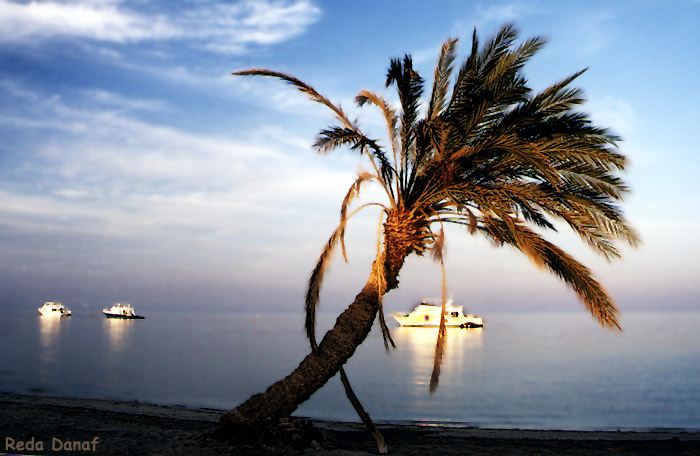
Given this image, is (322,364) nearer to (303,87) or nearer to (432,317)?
(303,87)

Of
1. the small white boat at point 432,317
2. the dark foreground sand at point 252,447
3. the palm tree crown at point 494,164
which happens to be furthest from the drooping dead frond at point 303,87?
the small white boat at point 432,317

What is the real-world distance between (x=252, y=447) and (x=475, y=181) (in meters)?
6.71

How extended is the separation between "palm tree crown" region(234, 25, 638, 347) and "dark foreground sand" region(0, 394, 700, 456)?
2.74 metres

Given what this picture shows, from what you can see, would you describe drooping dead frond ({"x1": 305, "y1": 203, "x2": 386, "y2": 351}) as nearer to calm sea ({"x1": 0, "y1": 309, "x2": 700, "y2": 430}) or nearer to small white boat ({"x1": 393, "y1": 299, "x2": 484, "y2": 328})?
calm sea ({"x1": 0, "y1": 309, "x2": 700, "y2": 430})

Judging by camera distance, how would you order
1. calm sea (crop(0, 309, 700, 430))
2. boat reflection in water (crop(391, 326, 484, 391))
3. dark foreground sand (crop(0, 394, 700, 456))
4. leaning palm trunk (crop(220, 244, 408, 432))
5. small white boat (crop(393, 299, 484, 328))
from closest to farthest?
dark foreground sand (crop(0, 394, 700, 456))
leaning palm trunk (crop(220, 244, 408, 432))
calm sea (crop(0, 309, 700, 430))
boat reflection in water (crop(391, 326, 484, 391))
small white boat (crop(393, 299, 484, 328))

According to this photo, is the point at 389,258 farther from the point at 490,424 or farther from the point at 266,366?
the point at 266,366

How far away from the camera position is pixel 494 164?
10.6 m

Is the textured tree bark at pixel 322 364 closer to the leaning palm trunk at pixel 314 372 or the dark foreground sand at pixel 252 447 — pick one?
the leaning palm trunk at pixel 314 372

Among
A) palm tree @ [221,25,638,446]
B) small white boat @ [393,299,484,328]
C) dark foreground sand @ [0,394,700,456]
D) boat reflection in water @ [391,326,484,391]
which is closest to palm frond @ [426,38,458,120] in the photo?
palm tree @ [221,25,638,446]

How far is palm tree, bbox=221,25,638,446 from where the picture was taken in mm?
9828

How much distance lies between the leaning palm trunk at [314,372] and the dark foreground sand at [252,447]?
0.50 m

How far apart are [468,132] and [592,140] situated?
96.1 inches

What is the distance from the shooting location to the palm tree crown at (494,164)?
9953 mm

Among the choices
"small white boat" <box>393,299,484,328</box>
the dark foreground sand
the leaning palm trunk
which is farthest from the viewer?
"small white boat" <box>393,299,484,328</box>
